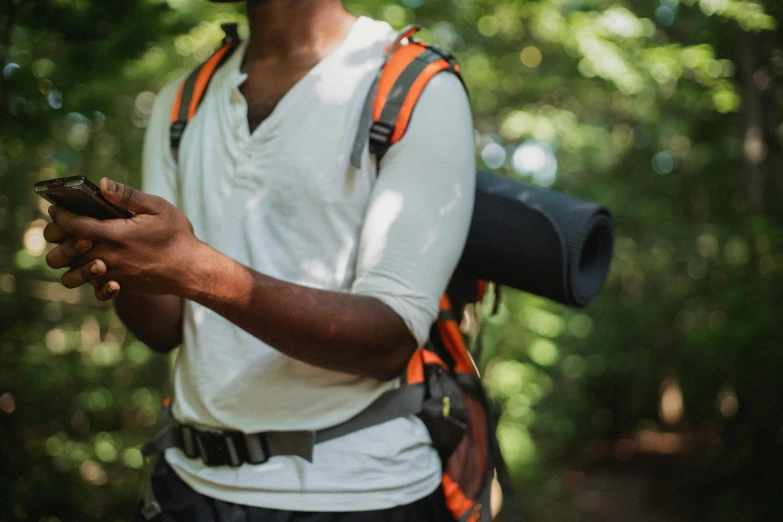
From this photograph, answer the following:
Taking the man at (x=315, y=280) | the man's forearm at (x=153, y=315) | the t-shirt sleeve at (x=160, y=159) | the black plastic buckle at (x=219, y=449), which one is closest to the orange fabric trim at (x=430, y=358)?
the man at (x=315, y=280)

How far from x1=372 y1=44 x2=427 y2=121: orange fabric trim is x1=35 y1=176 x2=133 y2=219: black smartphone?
24.4 inches

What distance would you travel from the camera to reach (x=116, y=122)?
17.4 ft

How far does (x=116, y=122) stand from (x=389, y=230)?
4.15 m

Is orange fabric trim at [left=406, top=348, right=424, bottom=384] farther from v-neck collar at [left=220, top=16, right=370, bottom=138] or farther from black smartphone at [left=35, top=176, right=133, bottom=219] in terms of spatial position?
black smartphone at [left=35, top=176, right=133, bottom=219]

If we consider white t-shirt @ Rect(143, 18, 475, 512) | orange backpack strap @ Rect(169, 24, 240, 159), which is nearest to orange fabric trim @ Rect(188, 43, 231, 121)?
orange backpack strap @ Rect(169, 24, 240, 159)

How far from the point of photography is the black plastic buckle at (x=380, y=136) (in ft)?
5.63

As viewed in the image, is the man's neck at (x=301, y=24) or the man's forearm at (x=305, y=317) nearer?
the man's forearm at (x=305, y=317)

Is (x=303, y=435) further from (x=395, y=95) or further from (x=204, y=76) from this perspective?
(x=204, y=76)

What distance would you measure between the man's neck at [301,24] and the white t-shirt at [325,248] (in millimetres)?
60

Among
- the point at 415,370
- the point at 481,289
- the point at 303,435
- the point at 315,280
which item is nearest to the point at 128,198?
the point at 315,280

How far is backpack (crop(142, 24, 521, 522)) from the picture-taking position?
1.71 meters

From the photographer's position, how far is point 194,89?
204cm

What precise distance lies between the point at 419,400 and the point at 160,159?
86cm

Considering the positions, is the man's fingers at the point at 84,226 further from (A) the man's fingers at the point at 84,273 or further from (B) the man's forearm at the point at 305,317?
(B) the man's forearm at the point at 305,317
